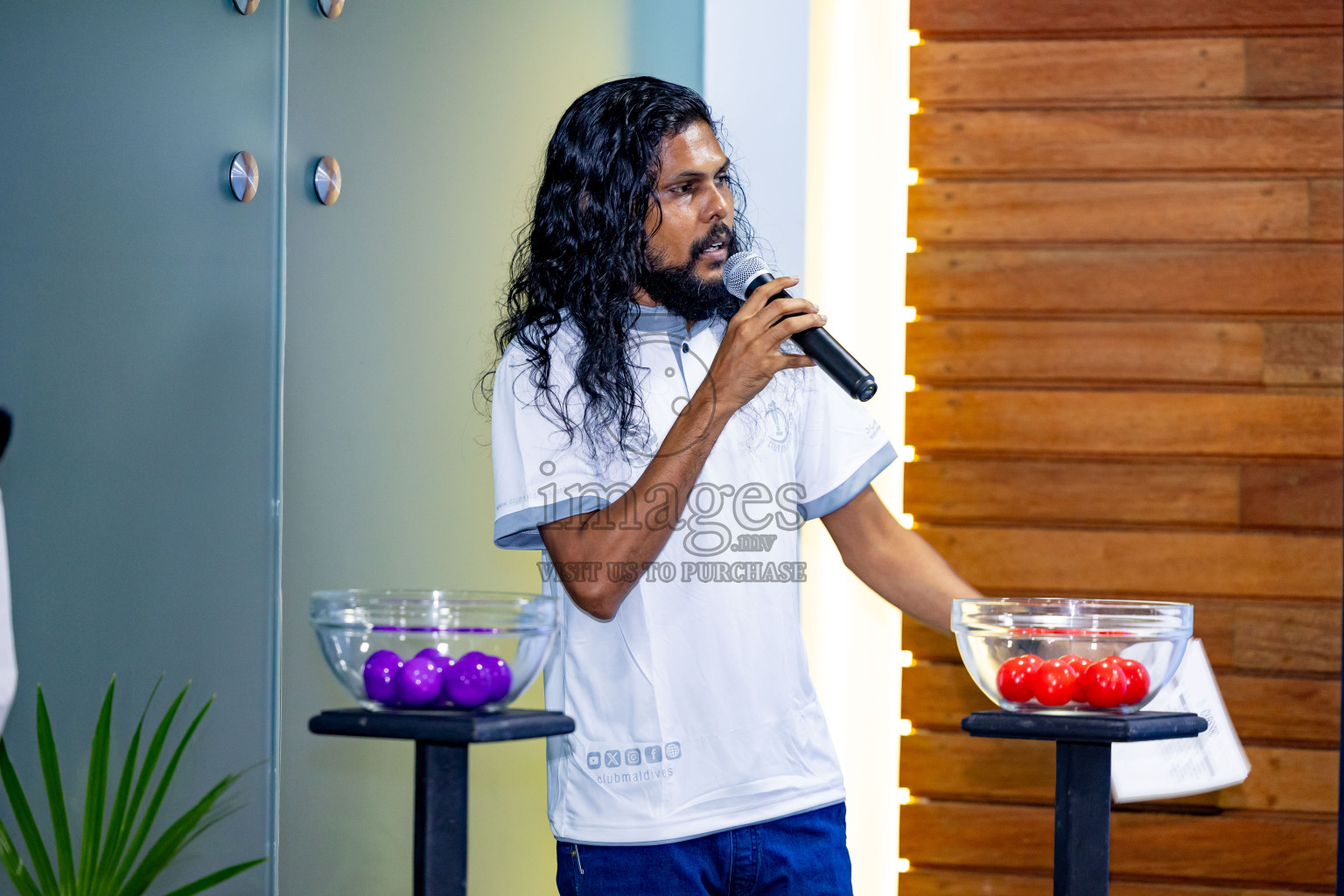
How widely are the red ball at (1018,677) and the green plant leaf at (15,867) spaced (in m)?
1.03

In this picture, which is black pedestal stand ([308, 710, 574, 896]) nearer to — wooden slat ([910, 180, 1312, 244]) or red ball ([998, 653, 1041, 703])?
red ball ([998, 653, 1041, 703])

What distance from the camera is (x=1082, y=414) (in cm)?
248

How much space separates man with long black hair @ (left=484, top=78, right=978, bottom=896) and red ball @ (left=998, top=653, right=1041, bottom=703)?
37 cm

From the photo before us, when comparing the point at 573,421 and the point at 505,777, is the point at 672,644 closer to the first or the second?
the point at 573,421

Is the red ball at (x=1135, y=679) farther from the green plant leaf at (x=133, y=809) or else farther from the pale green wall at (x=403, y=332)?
the pale green wall at (x=403, y=332)

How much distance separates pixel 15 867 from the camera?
131cm

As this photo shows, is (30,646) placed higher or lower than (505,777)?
higher

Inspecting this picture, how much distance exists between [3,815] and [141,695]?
210 millimetres

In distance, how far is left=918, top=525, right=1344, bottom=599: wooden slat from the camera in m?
2.41

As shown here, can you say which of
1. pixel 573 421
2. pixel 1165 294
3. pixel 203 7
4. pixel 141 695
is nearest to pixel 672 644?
pixel 573 421

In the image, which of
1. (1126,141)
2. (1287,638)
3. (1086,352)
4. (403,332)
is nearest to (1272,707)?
(1287,638)

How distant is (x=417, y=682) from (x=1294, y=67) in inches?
88.9

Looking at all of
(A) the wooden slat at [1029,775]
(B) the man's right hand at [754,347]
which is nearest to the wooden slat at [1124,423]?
(A) the wooden slat at [1029,775]

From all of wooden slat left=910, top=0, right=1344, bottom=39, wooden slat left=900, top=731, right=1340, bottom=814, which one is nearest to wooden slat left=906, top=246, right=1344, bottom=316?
wooden slat left=910, top=0, right=1344, bottom=39
